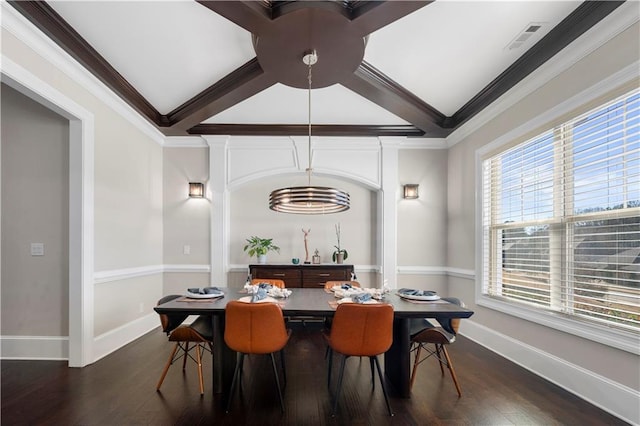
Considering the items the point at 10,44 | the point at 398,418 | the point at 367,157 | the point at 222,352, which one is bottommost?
the point at 398,418

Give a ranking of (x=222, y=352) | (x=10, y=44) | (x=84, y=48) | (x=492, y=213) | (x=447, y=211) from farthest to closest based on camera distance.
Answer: (x=447, y=211), (x=492, y=213), (x=84, y=48), (x=222, y=352), (x=10, y=44)

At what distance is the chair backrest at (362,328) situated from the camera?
7.30ft

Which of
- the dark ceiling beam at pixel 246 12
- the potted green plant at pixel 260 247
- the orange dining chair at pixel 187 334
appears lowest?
the orange dining chair at pixel 187 334

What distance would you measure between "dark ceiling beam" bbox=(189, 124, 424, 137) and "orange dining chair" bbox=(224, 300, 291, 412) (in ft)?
10.1

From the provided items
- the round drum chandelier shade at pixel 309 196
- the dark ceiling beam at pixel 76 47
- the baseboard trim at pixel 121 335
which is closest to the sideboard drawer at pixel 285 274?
the baseboard trim at pixel 121 335

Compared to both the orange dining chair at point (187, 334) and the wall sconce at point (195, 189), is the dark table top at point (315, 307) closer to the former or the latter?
the orange dining chair at point (187, 334)

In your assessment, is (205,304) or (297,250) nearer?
(205,304)

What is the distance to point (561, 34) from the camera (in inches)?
102

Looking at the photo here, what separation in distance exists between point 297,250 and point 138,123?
280cm

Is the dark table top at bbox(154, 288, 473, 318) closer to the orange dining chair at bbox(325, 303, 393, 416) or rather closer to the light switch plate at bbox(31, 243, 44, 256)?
the orange dining chair at bbox(325, 303, 393, 416)

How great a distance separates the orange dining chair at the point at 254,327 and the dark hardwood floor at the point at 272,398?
269 mm

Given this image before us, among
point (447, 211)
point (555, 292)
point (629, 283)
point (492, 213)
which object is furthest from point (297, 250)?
point (629, 283)

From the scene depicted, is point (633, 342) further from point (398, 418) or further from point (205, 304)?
point (205, 304)

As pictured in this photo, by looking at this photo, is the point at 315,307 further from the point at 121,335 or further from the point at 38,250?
the point at 38,250
